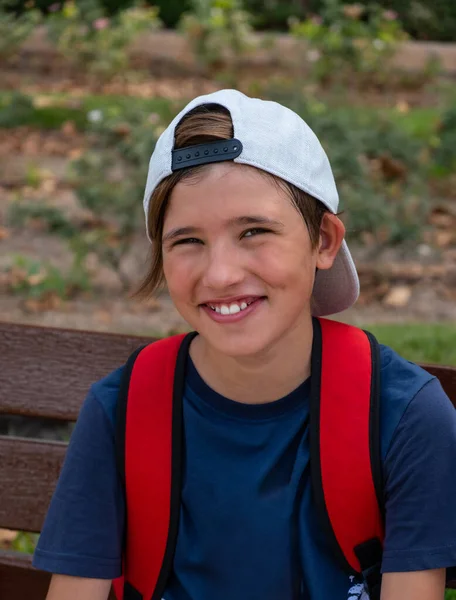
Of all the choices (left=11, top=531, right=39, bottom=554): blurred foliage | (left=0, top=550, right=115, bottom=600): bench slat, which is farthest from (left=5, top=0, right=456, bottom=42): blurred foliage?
(left=0, top=550, right=115, bottom=600): bench slat


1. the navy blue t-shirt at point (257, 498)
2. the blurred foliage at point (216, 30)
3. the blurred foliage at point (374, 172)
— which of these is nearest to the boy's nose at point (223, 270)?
the navy blue t-shirt at point (257, 498)

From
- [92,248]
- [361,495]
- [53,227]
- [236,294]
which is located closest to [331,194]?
[236,294]

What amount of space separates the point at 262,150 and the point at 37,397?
34.0 inches

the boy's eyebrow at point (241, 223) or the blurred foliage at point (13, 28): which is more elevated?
the boy's eyebrow at point (241, 223)

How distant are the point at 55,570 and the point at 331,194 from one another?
32.6 inches

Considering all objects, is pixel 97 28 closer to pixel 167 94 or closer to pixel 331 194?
pixel 167 94

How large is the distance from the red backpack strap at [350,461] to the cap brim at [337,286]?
20cm

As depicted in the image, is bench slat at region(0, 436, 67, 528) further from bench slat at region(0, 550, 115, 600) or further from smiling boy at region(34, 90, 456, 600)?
smiling boy at region(34, 90, 456, 600)

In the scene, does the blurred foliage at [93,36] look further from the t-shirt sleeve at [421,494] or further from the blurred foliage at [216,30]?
the t-shirt sleeve at [421,494]

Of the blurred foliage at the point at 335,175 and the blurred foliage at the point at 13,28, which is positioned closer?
the blurred foliage at the point at 335,175

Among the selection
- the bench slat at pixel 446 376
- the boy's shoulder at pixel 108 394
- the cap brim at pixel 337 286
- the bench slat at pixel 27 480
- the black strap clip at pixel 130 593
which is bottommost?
the bench slat at pixel 27 480

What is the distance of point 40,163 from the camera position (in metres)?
7.10

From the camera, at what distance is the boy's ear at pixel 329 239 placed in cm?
189

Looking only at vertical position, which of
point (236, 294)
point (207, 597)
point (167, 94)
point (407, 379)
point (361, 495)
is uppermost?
point (236, 294)
